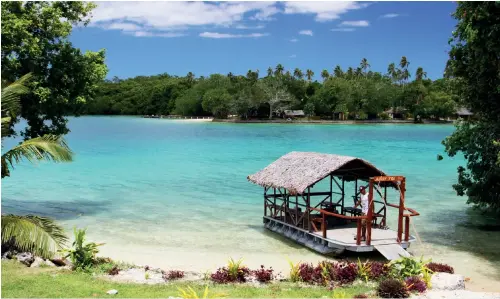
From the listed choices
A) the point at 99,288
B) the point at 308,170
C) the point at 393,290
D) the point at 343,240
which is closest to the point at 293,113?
the point at 308,170

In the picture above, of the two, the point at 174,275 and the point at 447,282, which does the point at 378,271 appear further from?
the point at 174,275

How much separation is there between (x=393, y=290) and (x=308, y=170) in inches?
241

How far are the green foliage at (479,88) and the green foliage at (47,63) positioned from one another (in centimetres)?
1290

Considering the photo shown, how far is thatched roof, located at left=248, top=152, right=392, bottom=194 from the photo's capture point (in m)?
14.7

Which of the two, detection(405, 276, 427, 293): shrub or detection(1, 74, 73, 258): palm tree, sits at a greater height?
detection(1, 74, 73, 258): palm tree

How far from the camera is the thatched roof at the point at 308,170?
1468 centimetres

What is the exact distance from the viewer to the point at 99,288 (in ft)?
33.1

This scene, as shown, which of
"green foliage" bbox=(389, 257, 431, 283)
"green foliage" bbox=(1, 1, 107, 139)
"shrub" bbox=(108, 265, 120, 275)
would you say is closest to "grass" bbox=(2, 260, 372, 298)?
"shrub" bbox=(108, 265, 120, 275)

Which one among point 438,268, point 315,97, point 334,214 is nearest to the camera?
point 438,268

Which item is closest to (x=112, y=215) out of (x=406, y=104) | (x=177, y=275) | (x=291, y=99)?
(x=177, y=275)

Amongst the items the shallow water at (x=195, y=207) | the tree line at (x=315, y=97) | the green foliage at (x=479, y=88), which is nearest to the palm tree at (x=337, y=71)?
the tree line at (x=315, y=97)

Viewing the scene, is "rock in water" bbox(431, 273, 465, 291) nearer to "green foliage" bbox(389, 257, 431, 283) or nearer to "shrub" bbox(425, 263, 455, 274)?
"green foliage" bbox(389, 257, 431, 283)

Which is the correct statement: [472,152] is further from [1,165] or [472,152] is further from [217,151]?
[217,151]

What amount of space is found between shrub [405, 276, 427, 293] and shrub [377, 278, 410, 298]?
0.88 ft
